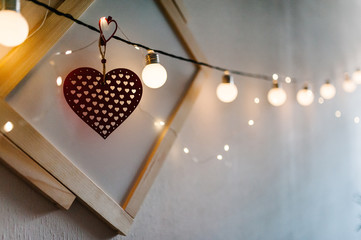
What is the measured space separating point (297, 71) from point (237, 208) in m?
1.17

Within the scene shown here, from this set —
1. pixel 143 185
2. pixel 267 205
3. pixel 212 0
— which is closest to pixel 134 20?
pixel 212 0

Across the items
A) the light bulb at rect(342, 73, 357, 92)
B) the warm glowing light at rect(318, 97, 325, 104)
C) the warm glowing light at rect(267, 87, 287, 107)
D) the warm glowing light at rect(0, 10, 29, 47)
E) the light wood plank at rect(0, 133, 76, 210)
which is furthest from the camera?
the light bulb at rect(342, 73, 357, 92)

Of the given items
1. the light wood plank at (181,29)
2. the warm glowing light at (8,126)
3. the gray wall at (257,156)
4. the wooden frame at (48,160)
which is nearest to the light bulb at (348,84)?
the gray wall at (257,156)

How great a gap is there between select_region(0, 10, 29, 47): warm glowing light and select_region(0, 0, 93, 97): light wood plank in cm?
22

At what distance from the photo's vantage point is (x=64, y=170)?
1.18 m

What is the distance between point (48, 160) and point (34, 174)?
0.22 feet

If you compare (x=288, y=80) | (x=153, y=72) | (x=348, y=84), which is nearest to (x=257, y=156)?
(x=288, y=80)

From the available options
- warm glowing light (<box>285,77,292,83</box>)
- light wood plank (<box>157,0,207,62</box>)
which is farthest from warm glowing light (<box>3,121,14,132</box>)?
warm glowing light (<box>285,77,292,83</box>)

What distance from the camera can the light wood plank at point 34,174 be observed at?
1.05 meters

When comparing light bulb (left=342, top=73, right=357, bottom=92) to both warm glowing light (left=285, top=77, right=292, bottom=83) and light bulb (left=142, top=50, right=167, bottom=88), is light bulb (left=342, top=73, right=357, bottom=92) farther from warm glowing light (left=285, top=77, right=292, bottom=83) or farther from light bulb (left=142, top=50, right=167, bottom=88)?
light bulb (left=142, top=50, right=167, bottom=88)

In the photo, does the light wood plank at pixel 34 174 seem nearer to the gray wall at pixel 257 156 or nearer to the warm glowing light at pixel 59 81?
the gray wall at pixel 257 156

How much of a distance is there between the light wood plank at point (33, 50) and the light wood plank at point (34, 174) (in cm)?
18

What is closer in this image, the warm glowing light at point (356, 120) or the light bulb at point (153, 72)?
Result: the light bulb at point (153, 72)

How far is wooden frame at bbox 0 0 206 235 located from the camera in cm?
106
